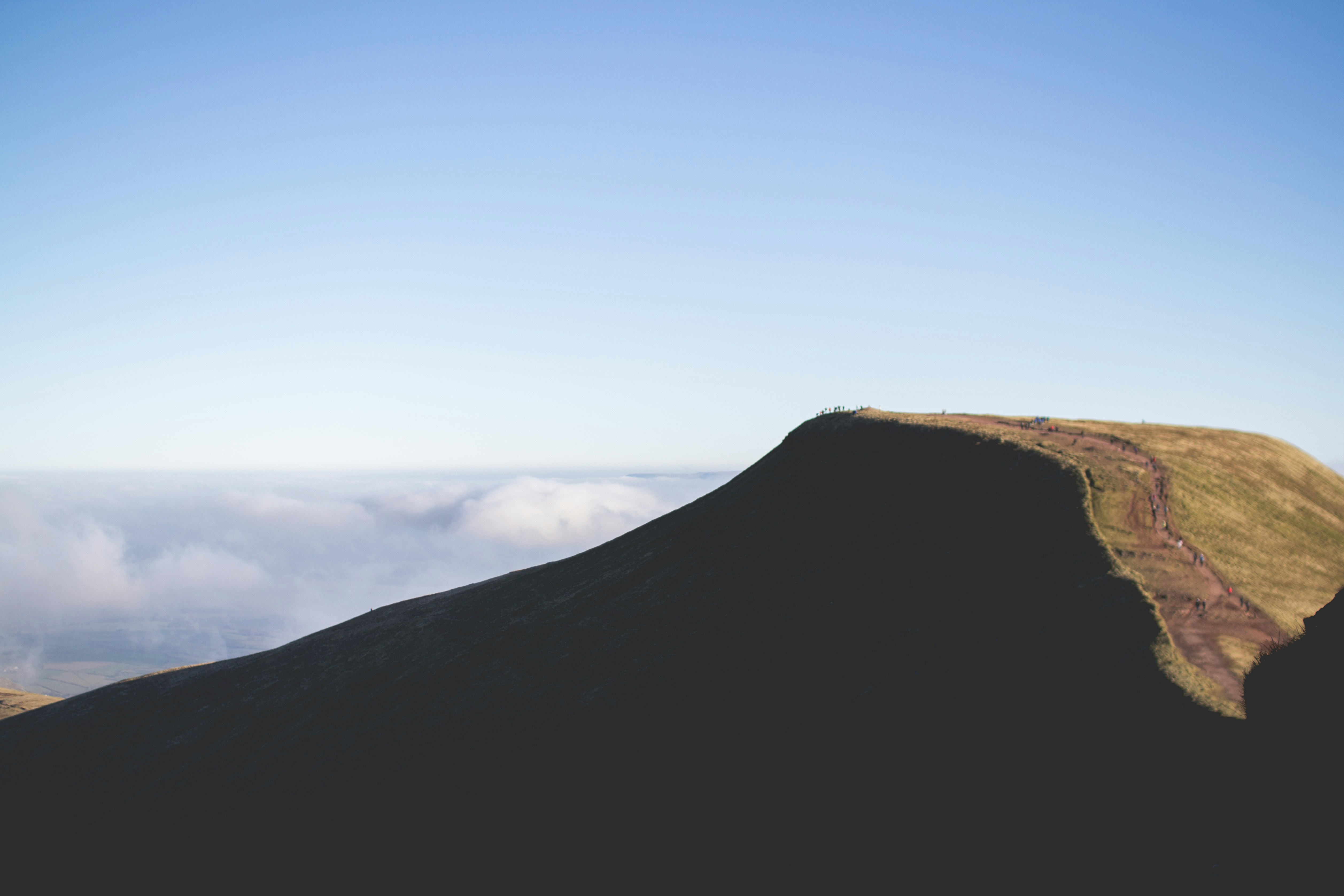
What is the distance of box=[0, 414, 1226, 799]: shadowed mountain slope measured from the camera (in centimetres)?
2797

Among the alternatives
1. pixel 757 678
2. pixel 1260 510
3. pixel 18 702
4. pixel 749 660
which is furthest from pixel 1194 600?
pixel 18 702

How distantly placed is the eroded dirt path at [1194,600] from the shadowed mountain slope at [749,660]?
152 cm

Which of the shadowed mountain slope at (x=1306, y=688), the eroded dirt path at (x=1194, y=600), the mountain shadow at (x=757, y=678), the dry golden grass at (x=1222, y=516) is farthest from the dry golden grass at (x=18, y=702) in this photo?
the shadowed mountain slope at (x=1306, y=688)

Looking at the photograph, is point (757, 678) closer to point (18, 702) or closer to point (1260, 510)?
point (1260, 510)

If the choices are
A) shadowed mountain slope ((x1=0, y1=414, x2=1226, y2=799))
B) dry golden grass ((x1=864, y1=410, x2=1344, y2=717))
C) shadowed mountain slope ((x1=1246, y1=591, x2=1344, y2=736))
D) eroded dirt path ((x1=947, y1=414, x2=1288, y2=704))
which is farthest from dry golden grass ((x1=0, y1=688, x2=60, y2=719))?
shadowed mountain slope ((x1=1246, y1=591, x2=1344, y2=736))

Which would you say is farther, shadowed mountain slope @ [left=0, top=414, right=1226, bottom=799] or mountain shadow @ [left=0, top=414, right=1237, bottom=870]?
shadowed mountain slope @ [left=0, top=414, right=1226, bottom=799]

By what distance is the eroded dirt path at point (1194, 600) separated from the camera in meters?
24.8

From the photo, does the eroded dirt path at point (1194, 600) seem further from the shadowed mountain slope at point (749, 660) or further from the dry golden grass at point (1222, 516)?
the shadowed mountain slope at point (749, 660)

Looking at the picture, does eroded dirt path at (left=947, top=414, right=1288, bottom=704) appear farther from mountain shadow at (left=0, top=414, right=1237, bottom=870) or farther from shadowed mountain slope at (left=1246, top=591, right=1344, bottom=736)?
mountain shadow at (left=0, top=414, right=1237, bottom=870)

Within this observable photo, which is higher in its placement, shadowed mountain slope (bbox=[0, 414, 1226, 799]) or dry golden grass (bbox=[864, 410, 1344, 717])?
dry golden grass (bbox=[864, 410, 1344, 717])

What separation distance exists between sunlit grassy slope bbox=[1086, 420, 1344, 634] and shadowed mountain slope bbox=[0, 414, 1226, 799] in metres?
6.28

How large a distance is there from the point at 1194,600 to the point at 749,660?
21.9m

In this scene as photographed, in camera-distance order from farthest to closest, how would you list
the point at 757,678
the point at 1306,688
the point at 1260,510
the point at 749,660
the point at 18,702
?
1. the point at 18,702
2. the point at 749,660
3. the point at 1260,510
4. the point at 757,678
5. the point at 1306,688

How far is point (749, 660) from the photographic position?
38969 mm
